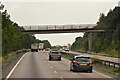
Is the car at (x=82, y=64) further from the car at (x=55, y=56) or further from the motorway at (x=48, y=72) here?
the car at (x=55, y=56)

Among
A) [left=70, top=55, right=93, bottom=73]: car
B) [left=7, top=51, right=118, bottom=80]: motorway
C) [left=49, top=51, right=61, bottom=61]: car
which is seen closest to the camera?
[left=7, top=51, right=118, bottom=80]: motorway

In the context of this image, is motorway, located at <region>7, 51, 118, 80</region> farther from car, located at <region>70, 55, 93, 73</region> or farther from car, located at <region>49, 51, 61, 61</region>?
car, located at <region>49, 51, 61, 61</region>

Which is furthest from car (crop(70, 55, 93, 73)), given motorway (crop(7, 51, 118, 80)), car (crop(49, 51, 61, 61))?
car (crop(49, 51, 61, 61))

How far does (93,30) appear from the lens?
407 feet

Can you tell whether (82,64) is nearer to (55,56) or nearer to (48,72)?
(48,72)

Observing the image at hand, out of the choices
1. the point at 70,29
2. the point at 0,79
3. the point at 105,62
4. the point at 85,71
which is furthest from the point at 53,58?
the point at 70,29

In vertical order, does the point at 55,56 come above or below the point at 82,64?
above

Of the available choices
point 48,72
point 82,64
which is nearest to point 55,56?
point 48,72

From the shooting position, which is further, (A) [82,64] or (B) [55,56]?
(B) [55,56]

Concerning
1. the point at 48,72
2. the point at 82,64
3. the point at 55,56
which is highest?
the point at 55,56

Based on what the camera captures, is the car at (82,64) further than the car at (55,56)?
No

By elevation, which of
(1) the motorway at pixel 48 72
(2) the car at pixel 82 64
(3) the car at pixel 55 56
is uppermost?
(3) the car at pixel 55 56

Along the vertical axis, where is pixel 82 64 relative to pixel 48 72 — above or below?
above

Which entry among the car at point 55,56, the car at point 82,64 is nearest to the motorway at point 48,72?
the car at point 82,64
